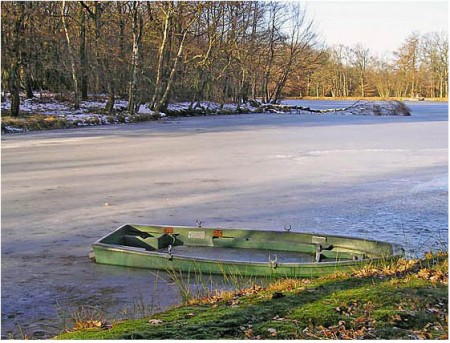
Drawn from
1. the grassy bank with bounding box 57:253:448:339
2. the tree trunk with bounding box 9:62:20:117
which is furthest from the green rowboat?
the tree trunk with bounding box 9:62:20:117

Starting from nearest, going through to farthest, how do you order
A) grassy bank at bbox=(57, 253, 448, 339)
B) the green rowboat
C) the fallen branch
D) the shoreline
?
grassy bank at bbox=(57, 253, 448, 339) → the green rowboat → the shoreline → the fallen branch

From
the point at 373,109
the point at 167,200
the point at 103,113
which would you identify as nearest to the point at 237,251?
the point at 167,200

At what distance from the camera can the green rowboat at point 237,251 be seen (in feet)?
17.0

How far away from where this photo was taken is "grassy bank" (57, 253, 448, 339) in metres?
3.30

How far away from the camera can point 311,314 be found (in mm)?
3633

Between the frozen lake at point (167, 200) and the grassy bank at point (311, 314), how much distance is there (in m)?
0.64

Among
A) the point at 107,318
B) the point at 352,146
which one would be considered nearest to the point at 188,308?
the point at 107,318

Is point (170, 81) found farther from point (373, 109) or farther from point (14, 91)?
point (373, 109)

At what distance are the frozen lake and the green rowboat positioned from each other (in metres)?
0.19

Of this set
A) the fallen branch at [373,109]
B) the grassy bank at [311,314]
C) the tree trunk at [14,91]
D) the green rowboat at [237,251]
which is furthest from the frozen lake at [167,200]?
the fallen branch at [373,109]

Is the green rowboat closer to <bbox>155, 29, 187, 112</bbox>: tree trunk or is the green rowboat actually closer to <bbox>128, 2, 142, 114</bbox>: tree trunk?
<bbox>128, 2, 142, 114</bbox>: tree trunk

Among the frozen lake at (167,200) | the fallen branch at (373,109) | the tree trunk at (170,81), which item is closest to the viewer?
the frozen lake at (167,200)

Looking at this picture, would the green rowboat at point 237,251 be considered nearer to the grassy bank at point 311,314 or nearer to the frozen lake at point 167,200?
the frozen lake at point 167,200

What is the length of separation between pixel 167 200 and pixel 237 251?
2.36 m
